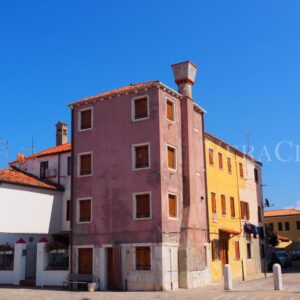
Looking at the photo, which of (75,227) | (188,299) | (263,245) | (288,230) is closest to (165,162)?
(75,227)

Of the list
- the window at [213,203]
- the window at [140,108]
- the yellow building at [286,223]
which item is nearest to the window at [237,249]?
the window at [213,203]

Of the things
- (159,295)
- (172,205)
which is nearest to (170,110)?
(172,205)

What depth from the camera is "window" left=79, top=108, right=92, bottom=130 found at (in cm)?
2965

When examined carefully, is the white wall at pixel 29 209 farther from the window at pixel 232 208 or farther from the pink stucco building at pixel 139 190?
the window at pixel 232 208

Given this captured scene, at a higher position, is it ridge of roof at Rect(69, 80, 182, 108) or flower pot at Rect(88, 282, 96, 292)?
ridge of roof at Rect(69, 80, 182, 108)

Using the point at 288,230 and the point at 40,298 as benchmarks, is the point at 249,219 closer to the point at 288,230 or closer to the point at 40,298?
the point at 40,298

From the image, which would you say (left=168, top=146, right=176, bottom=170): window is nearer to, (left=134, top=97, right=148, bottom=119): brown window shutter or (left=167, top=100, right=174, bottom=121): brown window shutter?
(left=167, top=100, right=174, bottom=121): brown window shutter

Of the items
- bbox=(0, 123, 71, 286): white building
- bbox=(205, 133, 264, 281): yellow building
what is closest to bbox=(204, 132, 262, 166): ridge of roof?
bbox=(205, 133, 264, 281): yellow building

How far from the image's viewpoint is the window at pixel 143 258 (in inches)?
1006

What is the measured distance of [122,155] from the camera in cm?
2775

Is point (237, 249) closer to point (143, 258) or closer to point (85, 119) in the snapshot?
point (143, 258)

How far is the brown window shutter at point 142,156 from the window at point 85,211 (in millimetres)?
3897

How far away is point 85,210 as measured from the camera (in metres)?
28.7

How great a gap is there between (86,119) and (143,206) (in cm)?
695
